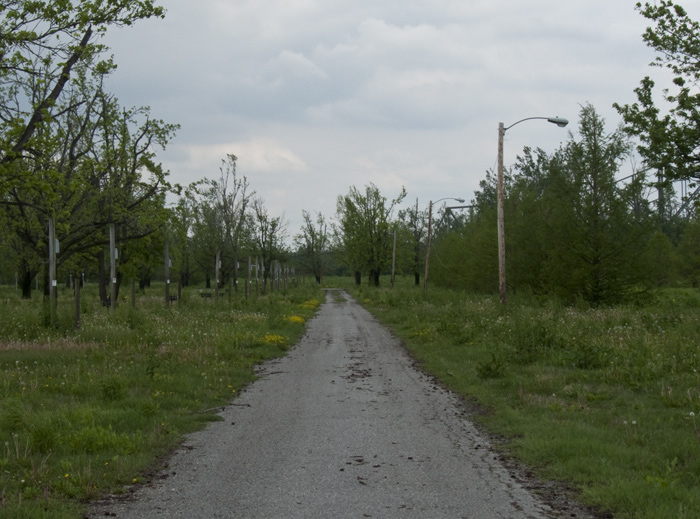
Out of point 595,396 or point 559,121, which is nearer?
point 595,396

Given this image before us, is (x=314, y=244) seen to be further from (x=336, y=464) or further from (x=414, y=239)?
(x=336, y=464)

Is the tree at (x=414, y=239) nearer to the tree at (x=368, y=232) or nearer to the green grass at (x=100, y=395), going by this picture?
the tree at (x=368, y=232)

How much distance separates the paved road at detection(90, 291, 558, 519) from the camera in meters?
4.94

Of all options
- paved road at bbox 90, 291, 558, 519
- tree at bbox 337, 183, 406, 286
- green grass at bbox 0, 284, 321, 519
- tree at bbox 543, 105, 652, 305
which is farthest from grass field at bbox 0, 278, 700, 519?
tree at bbox 337, 183, 406, 286

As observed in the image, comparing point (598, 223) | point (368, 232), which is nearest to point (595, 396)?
point (598, 223)

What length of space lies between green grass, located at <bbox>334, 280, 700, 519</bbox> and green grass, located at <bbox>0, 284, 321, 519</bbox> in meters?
4.14

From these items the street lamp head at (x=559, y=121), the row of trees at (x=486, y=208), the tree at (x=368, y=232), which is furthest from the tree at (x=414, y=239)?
the street lamp head at (x=559, y=121)

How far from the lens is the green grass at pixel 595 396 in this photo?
217 inches

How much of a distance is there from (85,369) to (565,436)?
8180 mm

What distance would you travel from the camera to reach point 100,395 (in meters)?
8.85

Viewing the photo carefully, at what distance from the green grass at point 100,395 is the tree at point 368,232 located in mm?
54968

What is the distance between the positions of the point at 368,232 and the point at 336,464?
223 ft

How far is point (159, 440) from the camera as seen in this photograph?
23.0 ft

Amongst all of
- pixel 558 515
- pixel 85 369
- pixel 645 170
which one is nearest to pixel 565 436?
pixel 558 515
